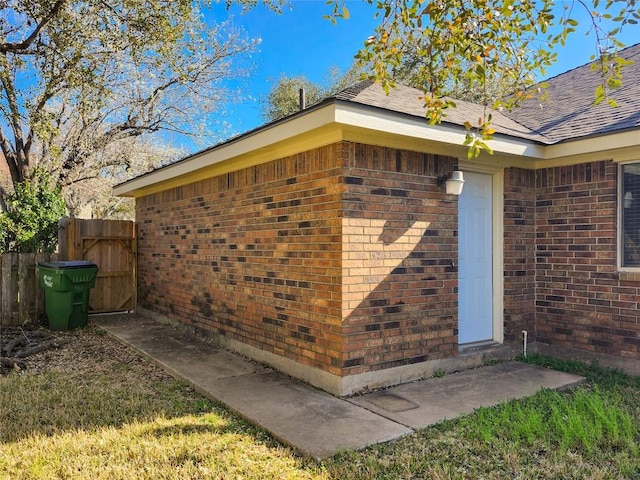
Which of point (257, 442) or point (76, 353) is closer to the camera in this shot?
point (257, 442)

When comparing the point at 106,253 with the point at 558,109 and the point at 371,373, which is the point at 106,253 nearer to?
the point at 371,373

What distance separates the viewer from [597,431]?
372 cm

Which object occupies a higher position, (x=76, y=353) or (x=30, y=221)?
(x=30, y=221)

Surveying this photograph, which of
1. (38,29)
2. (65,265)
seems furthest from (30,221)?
(38,29)

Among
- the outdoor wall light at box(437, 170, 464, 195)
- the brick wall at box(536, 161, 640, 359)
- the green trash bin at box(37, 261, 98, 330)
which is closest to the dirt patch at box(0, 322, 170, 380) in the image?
the green trash bin at box(37, 261, 98, 330)

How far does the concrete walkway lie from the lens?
379 centimetres

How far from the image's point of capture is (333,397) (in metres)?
4.66

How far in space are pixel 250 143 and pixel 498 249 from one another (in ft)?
11.5

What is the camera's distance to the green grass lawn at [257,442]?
10.5ft

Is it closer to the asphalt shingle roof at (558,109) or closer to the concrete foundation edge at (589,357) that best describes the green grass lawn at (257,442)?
the concrete foundation edge at (589,357)

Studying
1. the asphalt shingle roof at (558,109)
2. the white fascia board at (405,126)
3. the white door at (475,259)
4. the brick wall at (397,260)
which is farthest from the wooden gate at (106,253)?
the white fascia board at (405,126)

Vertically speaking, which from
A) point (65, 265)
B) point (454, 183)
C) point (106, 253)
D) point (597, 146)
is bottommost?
point (65, 265)

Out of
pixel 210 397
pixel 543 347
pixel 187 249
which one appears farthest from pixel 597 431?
pixel 187 249

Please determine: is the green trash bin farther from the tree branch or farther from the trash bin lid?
the tree branch
